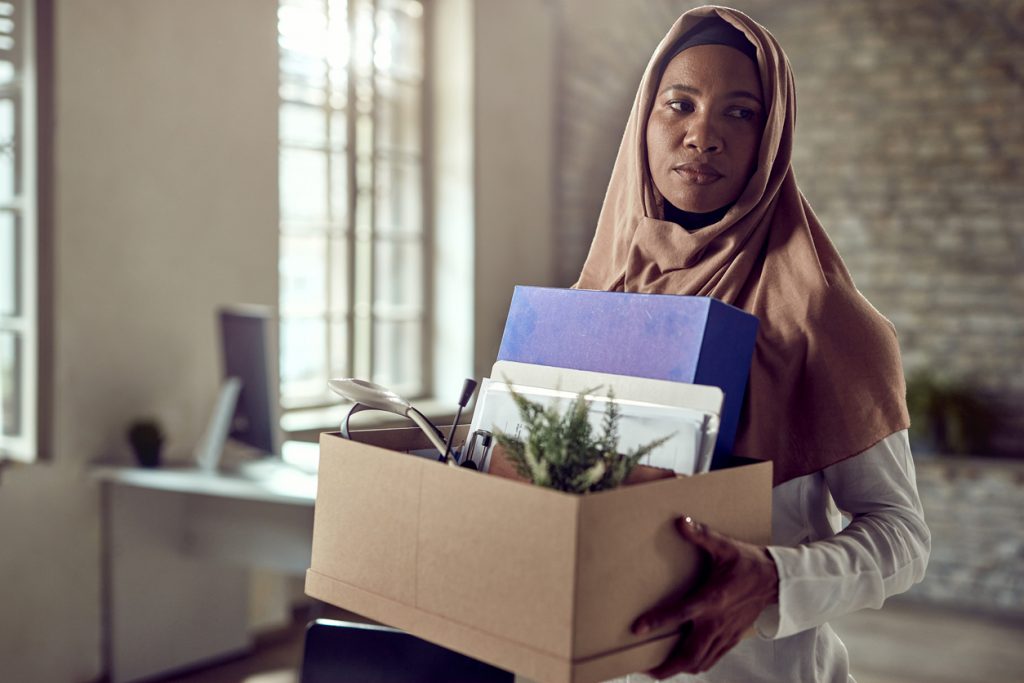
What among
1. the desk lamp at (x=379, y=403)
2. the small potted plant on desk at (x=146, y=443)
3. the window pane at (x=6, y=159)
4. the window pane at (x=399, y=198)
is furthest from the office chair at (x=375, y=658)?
the window pane at (x=399, y=198)

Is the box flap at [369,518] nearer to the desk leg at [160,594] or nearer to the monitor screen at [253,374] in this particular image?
the monitor screen at [253,374]

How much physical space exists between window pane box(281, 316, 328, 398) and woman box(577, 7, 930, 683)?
3.07 meters

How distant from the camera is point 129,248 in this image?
11.0ft

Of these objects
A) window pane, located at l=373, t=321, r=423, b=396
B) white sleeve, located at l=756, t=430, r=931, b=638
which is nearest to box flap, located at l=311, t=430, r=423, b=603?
white sleeve, located at l=756, t=430, r=931, b=638

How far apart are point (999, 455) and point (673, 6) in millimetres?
3182

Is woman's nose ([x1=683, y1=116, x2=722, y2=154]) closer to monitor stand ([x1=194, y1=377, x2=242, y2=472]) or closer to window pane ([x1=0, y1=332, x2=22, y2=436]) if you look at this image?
monitor stand ([x1=194, y1=377, x2=242, y2=472])

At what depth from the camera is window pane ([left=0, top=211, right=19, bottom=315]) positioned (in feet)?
10.3

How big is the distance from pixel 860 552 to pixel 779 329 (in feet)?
0.79

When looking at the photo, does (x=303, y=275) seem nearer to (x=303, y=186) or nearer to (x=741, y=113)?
(x=303, y=186)

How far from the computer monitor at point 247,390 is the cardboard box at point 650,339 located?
2.16 meters

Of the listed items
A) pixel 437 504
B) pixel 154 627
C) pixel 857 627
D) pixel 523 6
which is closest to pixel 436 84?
pixel 523 6

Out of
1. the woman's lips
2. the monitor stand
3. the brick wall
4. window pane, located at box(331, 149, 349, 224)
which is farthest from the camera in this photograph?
the brick wall

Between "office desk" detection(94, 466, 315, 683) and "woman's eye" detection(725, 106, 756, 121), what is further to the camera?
"office desk" detection(94, 466, 315, 683)

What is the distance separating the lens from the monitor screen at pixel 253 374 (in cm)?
308
